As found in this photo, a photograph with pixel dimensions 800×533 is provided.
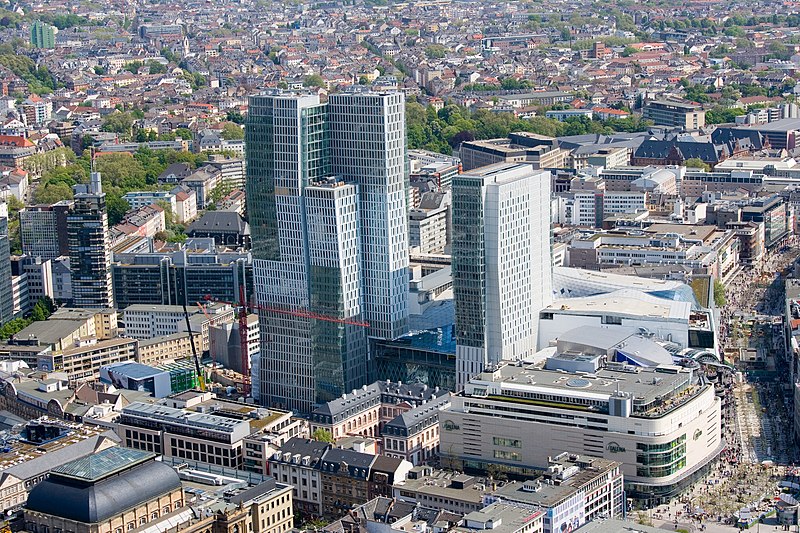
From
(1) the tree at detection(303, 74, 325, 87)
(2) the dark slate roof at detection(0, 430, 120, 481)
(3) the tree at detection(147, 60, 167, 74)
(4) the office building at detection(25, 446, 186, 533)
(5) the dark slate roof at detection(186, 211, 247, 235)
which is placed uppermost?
(3) the tree at detection(147, 60, 167, 74)

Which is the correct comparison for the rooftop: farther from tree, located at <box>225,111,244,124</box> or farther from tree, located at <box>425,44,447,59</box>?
tree, located at <box>425,44,447,59</box>

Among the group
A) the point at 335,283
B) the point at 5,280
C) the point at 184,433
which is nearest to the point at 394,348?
the point at 335,283

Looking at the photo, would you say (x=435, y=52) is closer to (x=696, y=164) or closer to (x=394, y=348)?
(x=696, y=164)

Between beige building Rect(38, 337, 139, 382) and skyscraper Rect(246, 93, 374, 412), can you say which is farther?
beige building Rect(38, 337, 139, 382)

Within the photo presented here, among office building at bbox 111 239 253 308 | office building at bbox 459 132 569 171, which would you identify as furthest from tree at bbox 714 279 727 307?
office building at bbox 459 132 569 171

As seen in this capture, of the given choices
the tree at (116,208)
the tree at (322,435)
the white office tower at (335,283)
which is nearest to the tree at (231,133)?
the tree at (116,208)

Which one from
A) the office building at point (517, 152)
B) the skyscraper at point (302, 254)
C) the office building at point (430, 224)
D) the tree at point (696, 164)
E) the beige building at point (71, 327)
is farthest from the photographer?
the office building at point (517, 152)

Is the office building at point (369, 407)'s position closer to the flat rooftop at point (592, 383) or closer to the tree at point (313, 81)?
the flat rooftop at point (592, 383)
